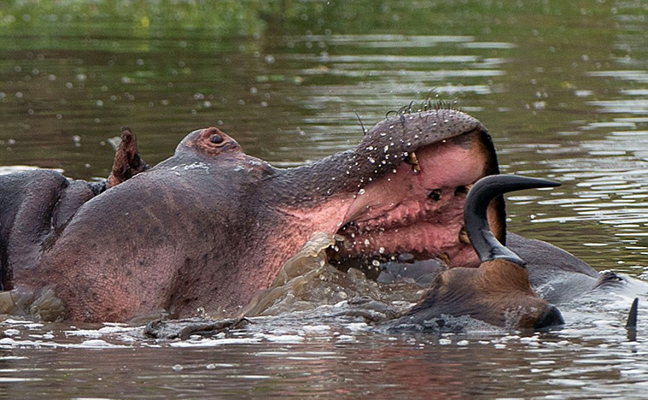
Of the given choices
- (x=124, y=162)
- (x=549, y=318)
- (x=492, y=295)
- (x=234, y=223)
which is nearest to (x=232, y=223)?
(x=234, y=223)

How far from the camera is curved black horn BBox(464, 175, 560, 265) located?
5.04 metres

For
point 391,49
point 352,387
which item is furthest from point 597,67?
point 352,387

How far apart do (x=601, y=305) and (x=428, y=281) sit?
2.24 feet

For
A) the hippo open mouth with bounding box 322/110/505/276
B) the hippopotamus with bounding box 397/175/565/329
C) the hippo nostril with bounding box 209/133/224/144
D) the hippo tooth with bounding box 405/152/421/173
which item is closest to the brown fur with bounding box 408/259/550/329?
the hippopotamus with bounding box 397/175/565/329

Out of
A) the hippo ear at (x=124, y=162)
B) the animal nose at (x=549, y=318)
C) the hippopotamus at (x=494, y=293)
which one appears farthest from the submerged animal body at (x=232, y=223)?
the animal nose at (x=549, y=318)

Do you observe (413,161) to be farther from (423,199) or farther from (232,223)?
(232,223)

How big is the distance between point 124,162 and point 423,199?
125 centimetres

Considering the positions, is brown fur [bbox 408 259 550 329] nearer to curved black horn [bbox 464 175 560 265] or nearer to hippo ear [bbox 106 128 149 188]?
curved black horn [bbox 464 175 560 265]

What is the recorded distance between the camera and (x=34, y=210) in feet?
18.5

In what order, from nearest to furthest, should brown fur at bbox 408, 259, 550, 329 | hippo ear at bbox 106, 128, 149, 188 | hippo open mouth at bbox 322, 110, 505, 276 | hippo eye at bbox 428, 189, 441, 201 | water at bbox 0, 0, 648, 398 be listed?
1. water at bbox 0, 0, 648, 398
2. brown fur at bbox 408, 259, 550, 329
3. hippo open mouth at bbox 322, 110, 505, 276
4. hippo eye at bbox 428, 189, 441, 201
5. hippo ear at bbox 106, 128, 149, 188

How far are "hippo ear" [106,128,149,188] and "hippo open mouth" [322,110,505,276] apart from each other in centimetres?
94

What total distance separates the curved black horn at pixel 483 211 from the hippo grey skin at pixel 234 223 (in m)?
0.24

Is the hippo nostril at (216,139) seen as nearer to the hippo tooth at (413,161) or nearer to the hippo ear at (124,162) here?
the hippo ear at (124,162)

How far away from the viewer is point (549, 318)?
16.4ft
